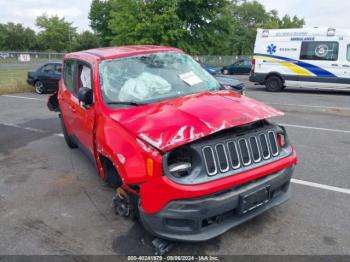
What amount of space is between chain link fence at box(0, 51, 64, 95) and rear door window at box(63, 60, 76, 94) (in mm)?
11309

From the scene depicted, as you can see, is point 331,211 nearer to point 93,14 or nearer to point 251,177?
point 251,177

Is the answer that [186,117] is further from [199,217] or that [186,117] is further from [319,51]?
[319,51]

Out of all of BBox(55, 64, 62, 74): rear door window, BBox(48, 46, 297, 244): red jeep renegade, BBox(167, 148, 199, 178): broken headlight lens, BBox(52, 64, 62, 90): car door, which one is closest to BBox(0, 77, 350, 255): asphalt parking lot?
BBox(48, 46, 297, 244): red jeep renegade

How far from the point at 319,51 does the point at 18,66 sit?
2708cm

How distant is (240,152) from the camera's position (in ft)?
10.2

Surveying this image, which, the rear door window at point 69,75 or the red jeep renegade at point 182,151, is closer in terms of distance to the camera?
the red jeep renegade at point 182,151

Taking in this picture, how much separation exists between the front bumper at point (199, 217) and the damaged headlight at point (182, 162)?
0.82 ft

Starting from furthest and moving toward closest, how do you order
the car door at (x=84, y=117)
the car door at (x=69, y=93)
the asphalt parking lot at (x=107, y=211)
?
the car door at (x=69, y=93), the car door at (x=84, y=117), the asphalt parking lot at (x=107, y=211)

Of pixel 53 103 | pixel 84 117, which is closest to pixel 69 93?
pixel 84 117

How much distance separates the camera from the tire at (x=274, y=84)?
15227 mm

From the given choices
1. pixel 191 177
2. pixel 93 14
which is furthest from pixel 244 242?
pixel 93 14

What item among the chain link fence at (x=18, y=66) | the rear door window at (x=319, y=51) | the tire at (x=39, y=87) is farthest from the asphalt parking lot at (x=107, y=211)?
the chain link fence at (x=18, y=66)

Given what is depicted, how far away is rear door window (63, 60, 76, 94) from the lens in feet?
17.2

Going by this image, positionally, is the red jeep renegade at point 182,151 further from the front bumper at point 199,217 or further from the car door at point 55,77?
the car door at point 55,77
